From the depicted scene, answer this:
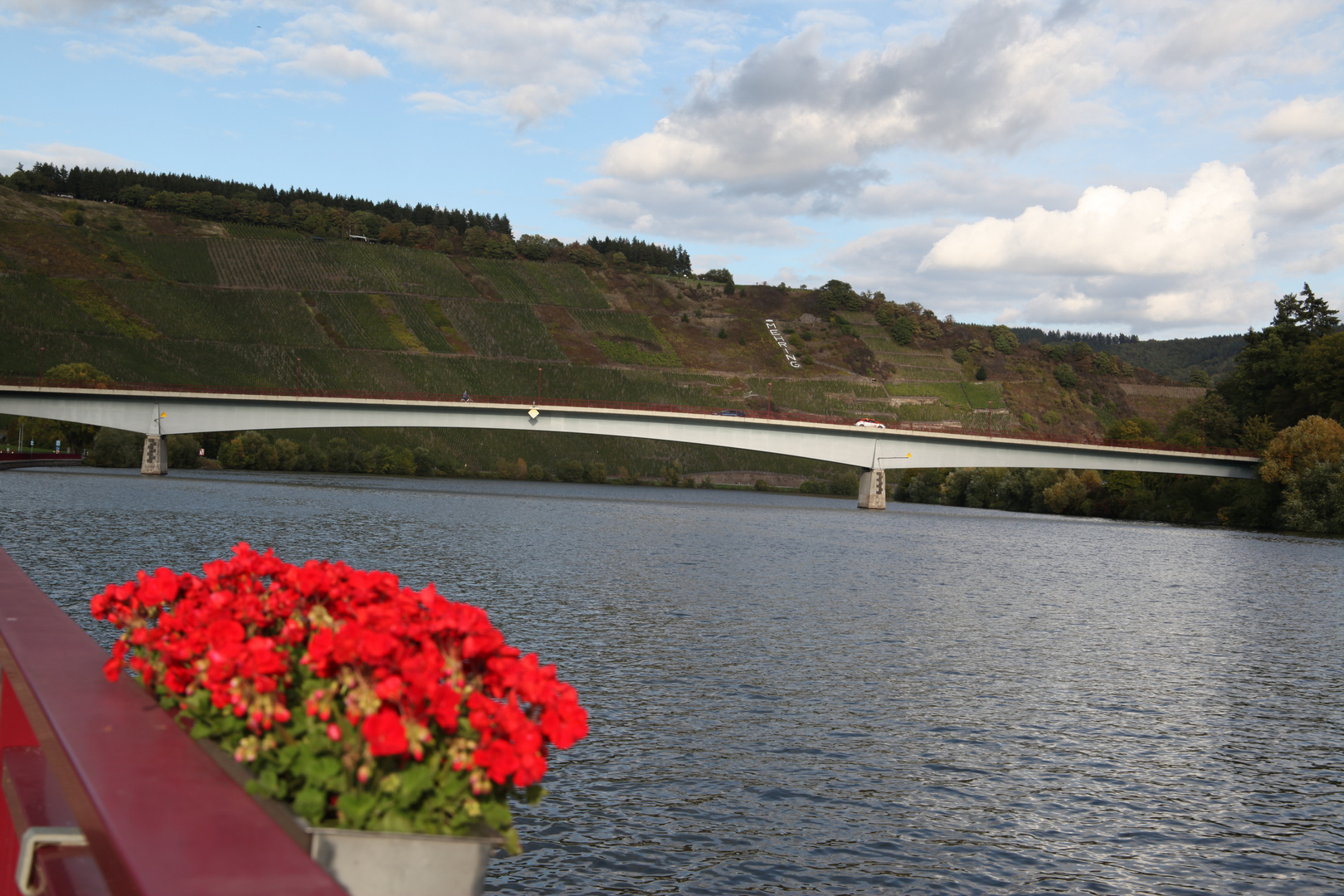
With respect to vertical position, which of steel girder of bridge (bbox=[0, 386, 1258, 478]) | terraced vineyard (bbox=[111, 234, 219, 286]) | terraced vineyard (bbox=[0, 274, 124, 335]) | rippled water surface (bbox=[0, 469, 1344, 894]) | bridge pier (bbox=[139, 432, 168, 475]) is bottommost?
rippled water surface (bbox=[0, 469, 1344, 894])

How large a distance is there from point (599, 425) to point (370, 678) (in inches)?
3669

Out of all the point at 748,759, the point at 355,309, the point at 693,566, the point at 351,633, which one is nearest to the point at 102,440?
the point at 355,309

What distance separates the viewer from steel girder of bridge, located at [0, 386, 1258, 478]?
92.9 meters

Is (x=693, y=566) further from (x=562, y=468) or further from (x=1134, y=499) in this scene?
(x=562, y=468)

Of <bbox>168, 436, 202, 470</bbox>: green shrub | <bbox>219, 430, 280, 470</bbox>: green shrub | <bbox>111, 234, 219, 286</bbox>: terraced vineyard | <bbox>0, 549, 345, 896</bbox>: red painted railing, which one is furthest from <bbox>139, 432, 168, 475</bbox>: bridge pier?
<bbox>0, 549, 345, 896</bbox>: red painted railing

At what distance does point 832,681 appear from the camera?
20.4m

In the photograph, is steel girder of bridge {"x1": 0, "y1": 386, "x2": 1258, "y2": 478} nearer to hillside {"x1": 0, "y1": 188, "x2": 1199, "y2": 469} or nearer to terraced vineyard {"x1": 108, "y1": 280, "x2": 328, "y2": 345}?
hillside {"x1": 0, "y1": 188, "x2": 1199, "y2": 469}

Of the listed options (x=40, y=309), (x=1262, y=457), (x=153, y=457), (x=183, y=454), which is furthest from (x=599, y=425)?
(x=40, y=309)

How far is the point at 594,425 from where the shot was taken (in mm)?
97938

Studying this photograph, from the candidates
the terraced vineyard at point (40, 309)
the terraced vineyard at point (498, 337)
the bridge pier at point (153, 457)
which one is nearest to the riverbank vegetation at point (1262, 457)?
the terraced vineyard at point (498, 337)

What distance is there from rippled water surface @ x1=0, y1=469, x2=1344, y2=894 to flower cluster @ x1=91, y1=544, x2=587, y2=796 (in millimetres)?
5618

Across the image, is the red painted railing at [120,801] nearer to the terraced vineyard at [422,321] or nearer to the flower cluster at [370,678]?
the flower cluster at [370,678]

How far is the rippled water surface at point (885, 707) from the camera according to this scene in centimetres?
1184

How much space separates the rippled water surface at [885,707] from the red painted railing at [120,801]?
5633mm
